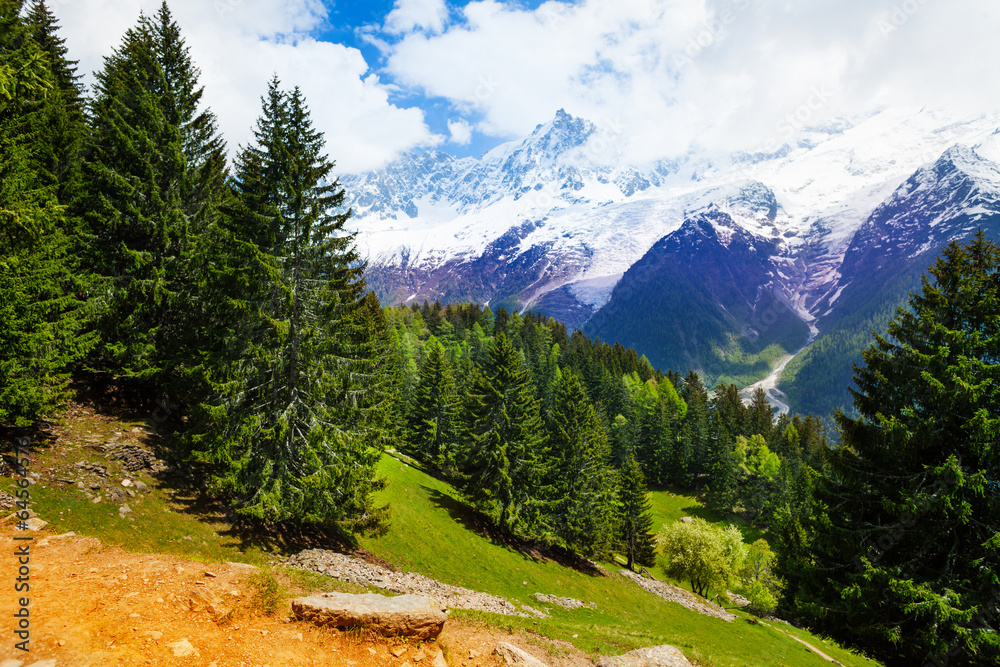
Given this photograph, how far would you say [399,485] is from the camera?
34656mm

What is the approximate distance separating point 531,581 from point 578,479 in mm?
13543

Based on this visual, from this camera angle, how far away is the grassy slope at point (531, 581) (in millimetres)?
23984

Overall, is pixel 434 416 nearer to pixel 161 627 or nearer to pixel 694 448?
pixel 161 627

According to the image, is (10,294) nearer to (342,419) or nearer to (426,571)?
(342,419)

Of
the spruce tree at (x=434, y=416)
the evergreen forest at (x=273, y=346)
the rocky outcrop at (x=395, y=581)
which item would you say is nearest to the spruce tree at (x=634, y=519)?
the spruce tree at (x=434, y=416)

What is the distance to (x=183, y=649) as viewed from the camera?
7418mm

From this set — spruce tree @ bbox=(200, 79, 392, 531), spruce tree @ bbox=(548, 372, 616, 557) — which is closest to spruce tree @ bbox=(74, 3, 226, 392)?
spruce tree @ bbox=(200, 79, 392, 531)

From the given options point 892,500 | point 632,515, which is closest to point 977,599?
point 892,500

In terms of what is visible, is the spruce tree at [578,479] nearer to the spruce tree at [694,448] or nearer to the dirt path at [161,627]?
the dirt path at [161,627]

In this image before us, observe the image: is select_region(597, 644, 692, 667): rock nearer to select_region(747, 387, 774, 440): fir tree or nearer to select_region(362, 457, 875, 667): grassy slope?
select_region(362, 457, 875, 667): grassy slope

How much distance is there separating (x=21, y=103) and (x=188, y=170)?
6.52 m

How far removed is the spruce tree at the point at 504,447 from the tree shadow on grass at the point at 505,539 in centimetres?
117

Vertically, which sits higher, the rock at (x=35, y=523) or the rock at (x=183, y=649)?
the rock at (x=183, y=649)

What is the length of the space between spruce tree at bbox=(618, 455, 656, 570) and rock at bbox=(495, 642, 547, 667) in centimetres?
3971
